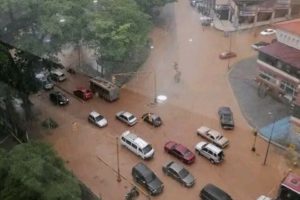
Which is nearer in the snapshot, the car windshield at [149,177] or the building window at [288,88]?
the car windshield at [149,177]

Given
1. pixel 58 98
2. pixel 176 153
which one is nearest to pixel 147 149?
pixel 176 153

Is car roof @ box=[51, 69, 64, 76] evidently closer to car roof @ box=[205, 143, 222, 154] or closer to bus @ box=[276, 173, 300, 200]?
car roof @ box=[205, 143, 222, 154]

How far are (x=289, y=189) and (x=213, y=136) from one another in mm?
2089

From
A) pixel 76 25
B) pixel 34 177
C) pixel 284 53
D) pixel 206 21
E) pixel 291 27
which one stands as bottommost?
pixel 206 21

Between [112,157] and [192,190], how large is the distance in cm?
186

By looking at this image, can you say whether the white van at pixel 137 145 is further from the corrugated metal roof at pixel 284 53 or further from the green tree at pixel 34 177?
the corrugated metal roof at pixel 284 53

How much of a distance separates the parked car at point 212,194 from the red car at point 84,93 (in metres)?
4.28

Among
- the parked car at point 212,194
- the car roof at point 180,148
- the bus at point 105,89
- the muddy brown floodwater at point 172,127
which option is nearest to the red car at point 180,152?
the car roof at point 180,148

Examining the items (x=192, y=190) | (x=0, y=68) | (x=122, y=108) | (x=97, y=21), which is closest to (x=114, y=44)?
(x=97, y=21)

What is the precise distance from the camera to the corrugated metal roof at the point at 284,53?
990 cm

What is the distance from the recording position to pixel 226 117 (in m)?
9.69

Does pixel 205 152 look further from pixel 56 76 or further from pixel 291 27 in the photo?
pixel 56 76

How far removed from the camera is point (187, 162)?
27.8 feet

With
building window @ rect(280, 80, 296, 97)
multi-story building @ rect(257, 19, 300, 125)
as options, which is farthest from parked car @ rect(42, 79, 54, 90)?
building window @ rect(280, 80, 296, 97)
